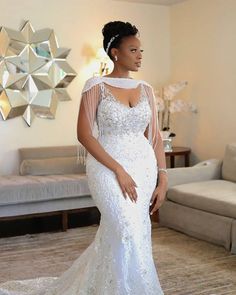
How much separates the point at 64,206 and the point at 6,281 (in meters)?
1.52

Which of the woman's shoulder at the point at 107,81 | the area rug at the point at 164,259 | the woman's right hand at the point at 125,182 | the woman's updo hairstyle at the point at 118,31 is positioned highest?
the woman's updo hairstyle at the point at 118,31

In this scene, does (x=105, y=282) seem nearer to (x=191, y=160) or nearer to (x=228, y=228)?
(x=228, y=228)

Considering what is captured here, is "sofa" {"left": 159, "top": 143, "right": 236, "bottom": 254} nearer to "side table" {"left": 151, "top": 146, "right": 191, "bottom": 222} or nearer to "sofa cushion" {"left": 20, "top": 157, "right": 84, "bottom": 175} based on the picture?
"side table" {"left": 151, "top": 146, "right": 191, "bottom": 222}

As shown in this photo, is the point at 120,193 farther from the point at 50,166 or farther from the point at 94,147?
the point at 50,166

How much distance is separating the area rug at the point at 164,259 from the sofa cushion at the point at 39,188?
14.7 inches

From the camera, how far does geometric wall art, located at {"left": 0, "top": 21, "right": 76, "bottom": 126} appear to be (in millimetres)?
5281

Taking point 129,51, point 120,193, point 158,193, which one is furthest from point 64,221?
point 129,51

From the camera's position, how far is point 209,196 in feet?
13.8

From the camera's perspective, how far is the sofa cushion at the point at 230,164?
4.81 meters

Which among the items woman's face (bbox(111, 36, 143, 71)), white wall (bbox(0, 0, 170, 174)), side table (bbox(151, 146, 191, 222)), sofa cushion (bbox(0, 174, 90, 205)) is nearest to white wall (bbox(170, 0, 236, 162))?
side table (bbox(151, 146, 191, 222))

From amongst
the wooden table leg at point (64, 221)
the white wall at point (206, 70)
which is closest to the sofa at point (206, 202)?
the white wall at point (206, 70)

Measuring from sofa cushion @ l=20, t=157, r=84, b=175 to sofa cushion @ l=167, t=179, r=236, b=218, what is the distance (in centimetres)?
120

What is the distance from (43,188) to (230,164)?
1932mm

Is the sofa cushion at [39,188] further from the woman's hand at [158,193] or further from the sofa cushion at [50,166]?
the woman's hand at [158,193]
